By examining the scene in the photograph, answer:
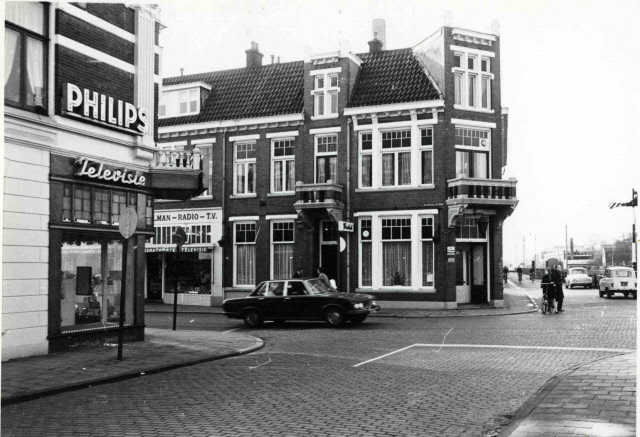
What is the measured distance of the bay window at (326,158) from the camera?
28.5m

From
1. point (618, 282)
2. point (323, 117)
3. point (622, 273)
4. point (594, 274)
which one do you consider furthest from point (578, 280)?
point (323, 117)

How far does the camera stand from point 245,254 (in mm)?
29938

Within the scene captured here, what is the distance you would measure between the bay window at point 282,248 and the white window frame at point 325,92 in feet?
16.8

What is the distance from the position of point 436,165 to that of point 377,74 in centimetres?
547

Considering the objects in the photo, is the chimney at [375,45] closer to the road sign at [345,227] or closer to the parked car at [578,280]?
the road sign at [345,227]

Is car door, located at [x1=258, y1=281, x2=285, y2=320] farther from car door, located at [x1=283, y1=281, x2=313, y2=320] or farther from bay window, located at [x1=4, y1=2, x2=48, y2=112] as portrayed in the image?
bay window, located at [x1=4, y1=2, x2=48, y2=112]

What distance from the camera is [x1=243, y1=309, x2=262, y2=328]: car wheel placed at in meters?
19.5

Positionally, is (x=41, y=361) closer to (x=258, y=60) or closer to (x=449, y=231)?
(x=449, y=231)

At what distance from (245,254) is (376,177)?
23.7 ft

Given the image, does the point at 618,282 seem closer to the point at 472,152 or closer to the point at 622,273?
the point at 622,273

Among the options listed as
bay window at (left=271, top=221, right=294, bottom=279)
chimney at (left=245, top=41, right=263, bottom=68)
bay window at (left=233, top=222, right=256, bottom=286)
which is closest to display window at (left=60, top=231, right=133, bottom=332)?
bay window at (left=271, top=221, right=294, bottom=279)

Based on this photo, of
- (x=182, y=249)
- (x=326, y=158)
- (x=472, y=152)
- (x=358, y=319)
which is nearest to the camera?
(x=358, y=319)

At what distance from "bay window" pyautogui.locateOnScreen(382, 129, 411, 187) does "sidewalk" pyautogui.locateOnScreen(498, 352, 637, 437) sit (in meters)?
17.3

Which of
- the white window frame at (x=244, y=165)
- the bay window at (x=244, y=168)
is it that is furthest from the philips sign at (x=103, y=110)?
the bay window at (x=244, y=168)
